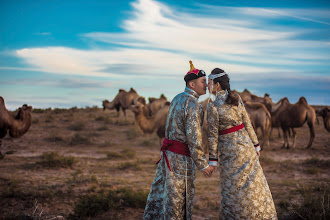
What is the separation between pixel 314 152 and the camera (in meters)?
14.8

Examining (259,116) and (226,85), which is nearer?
(226,85)

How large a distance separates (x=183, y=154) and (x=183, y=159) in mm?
63

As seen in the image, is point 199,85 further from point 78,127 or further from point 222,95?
→ point 78,127

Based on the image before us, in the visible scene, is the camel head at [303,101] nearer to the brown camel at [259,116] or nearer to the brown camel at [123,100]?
the brown camel at [259,116]

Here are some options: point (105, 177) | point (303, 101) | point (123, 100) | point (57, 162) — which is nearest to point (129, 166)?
point (105, 177)

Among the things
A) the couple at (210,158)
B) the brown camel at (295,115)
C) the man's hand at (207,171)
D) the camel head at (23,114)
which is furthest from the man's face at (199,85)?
the brown camel at (295,115)

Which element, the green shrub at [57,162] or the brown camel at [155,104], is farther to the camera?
the brown camel at [155,104]

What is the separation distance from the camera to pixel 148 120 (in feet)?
45.9

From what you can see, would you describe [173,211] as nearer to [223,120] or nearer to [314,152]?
[223,120]

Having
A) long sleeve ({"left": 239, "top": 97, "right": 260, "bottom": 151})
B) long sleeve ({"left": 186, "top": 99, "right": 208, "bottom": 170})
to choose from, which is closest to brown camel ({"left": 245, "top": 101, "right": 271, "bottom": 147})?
long sleeve ({"left": 239, "top": 97, "right": 260, "bottom": 151})

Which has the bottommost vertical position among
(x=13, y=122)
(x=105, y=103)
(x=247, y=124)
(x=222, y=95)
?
(x=13, y=122)

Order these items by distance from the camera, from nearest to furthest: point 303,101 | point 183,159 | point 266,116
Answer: point 183,159 < point 266,116 < point 303,101

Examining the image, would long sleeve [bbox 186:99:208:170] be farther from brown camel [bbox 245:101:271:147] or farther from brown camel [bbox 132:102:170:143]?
brown camel [bbox 245:101:271:147]

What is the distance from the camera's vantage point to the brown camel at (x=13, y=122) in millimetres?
11594
